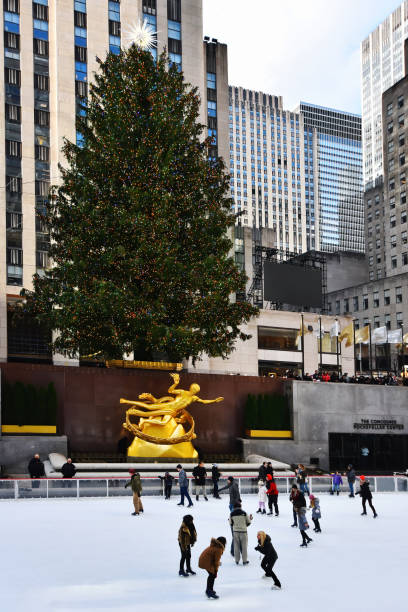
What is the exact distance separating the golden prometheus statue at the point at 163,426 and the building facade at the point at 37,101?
97.3ft

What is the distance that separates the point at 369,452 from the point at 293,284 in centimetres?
3130

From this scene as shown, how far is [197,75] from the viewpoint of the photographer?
7875 centimetres

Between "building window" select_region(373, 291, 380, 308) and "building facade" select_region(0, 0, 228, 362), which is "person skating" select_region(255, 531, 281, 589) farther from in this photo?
"building window" select_region(373, 291, 380, 308)

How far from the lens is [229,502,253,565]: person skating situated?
56.9 feet

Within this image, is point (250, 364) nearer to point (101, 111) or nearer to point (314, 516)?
point (101, 111)

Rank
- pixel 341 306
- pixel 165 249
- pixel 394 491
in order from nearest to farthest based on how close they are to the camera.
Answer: pixel 394 491 < pixel 165 249 < pixel 341 306

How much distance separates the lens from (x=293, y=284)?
242 feet

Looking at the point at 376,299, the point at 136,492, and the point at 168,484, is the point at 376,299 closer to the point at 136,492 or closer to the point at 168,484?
the point at 168,484

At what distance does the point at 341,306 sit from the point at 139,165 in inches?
3566

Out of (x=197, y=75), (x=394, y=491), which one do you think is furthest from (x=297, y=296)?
(x=394, y=491)

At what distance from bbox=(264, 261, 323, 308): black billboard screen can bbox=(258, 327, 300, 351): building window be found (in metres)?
6.17

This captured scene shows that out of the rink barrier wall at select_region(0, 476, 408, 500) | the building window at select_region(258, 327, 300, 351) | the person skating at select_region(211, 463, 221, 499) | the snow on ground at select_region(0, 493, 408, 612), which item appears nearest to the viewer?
the snow on ground at select_region(0, 493, 408, 612)

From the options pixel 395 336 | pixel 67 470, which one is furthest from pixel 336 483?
pixel 395 336

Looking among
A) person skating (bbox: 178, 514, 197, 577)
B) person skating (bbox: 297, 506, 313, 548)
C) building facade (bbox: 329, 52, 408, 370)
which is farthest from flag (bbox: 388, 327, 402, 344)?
building facade (bbox: 329, 52, 408, 370)
